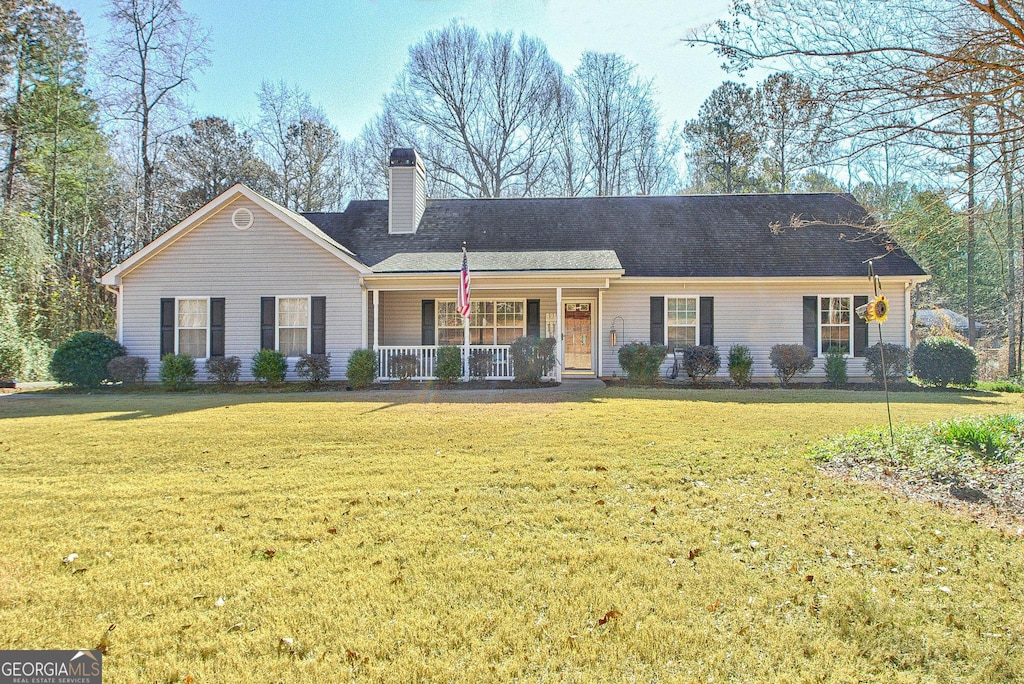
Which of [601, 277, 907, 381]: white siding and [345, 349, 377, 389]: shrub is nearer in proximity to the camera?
[345, 349, 377, 389]: shrub

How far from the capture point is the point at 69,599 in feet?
10.6

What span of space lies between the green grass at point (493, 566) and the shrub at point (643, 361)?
744cm

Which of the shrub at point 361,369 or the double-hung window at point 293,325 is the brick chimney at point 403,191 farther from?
the shrub at point 361,369

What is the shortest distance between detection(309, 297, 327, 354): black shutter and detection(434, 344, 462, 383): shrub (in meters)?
3.37

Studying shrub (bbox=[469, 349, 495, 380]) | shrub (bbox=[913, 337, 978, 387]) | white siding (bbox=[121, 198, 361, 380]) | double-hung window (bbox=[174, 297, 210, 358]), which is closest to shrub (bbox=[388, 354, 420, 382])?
white siding (bbox=[121, 198, 361, 380])

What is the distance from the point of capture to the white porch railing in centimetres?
1476

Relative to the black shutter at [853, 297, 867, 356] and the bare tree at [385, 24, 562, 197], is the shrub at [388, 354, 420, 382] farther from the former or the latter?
the bare tree at [385, 24, 562, 197]

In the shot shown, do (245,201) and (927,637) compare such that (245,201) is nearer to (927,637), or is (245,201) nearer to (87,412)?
(87,412)

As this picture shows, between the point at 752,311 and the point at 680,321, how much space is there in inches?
81.3

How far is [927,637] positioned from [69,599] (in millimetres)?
4702

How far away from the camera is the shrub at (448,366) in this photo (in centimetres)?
1439

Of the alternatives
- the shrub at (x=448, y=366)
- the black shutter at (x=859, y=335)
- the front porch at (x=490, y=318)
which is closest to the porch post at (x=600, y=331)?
the front porch at (x=490, y=318)

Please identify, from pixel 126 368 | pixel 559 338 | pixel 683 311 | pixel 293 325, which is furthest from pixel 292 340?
pixel 683 311

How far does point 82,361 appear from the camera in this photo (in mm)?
14438
